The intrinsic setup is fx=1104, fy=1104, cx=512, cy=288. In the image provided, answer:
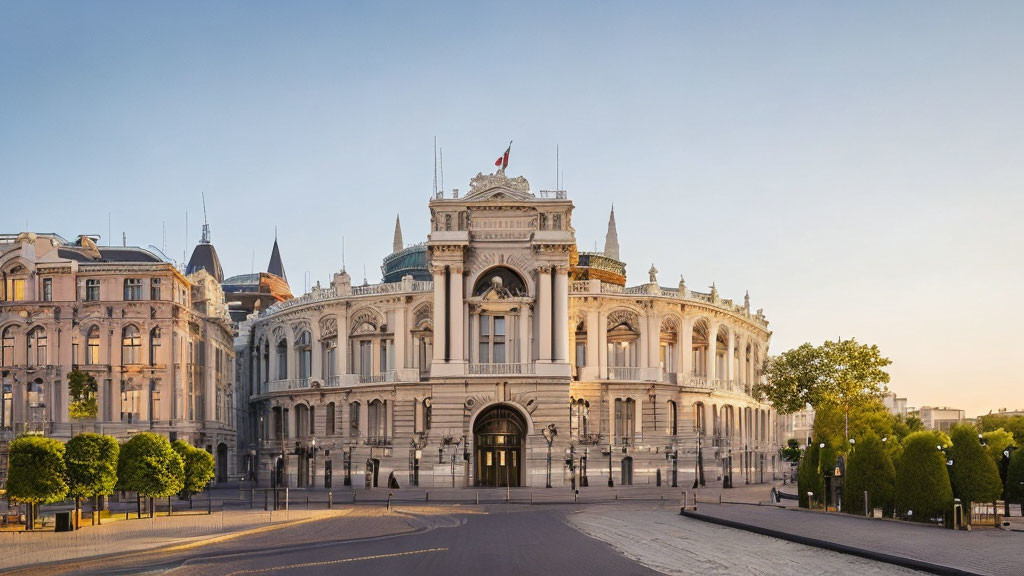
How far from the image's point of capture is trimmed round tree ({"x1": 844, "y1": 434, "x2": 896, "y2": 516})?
49.2 metres

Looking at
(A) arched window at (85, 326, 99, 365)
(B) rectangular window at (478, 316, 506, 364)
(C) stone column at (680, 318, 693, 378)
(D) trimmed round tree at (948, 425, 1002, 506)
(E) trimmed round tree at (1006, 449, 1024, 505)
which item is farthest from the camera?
(C) stone column at (680, 318, 693, 378)

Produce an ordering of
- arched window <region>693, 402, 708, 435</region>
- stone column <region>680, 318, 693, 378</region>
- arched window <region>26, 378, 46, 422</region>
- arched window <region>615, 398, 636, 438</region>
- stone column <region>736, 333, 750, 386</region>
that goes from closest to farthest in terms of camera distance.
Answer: arched window <region>26, 378, 46, 422</region> → arched window <region>615, 398, 636, 438</region> → stone column <region>680, 318, 693, 378</region> → arched window <region>693, 402, 708, 435</region> → stone column <region>736, 333, 750, 386</region>

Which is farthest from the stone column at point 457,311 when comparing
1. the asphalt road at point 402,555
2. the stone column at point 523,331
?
the asphalt road at point 402,555

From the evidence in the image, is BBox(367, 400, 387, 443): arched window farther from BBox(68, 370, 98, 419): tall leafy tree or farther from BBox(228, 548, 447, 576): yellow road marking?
BBox(228, 548, 447, 576): yellow road marking

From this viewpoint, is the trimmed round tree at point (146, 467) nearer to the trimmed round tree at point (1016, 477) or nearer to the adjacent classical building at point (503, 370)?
the adjacent classical building at point (503, 370)

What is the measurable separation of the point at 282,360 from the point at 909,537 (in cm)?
8083

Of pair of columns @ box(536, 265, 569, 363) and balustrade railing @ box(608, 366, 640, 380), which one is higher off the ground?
pair of columns @ box(536, 265, 569, 363)

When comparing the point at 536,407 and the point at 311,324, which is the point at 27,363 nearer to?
the point at 311,324

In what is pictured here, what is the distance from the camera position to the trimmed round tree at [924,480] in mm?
44375

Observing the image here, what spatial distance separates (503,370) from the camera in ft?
277

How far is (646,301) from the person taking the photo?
101188mm

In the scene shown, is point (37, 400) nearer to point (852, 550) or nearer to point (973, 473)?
point (973, 473)

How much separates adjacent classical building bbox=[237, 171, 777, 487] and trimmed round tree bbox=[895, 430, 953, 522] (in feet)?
126

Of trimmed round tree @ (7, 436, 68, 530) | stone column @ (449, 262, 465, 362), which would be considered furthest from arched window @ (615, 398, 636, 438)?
trimmed round tree @ (7, 436, 68, 530)
